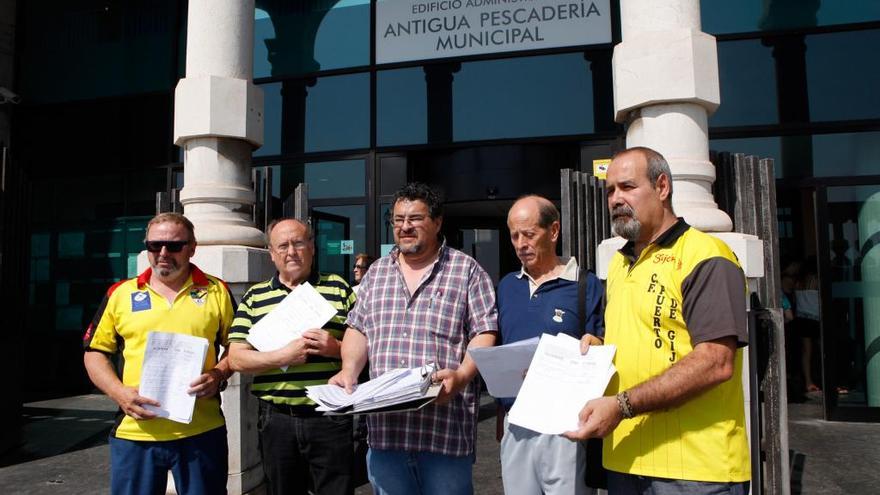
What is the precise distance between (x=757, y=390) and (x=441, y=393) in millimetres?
1536

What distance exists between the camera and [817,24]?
7004 millimetres

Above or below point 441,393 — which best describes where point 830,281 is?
above

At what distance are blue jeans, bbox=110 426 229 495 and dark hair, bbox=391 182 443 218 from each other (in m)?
1.40

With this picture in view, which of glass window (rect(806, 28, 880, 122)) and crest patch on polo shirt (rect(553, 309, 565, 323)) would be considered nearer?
crest patch on polo shirt (rect(553, 309, 565, 323))

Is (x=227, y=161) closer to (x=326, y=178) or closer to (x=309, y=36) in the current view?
(x=326, y=178)

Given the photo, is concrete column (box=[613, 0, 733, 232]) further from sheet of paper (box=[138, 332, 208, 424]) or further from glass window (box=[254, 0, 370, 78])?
glass window (box=[254, 0, 370, 78])

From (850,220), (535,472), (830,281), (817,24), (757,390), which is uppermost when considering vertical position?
(817,24)

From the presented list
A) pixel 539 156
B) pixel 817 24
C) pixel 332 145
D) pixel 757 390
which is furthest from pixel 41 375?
pixel 817 24

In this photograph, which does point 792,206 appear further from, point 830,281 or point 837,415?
point 837,415

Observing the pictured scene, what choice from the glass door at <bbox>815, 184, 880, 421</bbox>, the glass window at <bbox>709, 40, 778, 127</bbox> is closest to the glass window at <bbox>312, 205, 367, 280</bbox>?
the glass window at <bbox>709, 40, 778, 127</bbox>

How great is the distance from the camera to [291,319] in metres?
2.67

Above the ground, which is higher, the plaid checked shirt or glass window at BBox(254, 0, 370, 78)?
glass window at BBox(254, 0, 370, 78)

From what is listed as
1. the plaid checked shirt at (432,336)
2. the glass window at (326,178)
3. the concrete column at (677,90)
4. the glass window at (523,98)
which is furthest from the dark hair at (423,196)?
the glass window at (326,178)

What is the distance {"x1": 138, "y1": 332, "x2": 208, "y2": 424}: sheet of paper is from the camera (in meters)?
2.54
